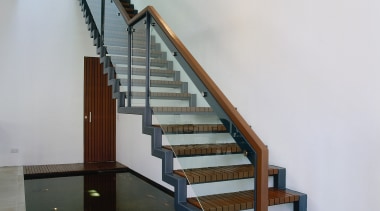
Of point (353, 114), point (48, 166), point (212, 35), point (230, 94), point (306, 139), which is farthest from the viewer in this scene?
point (48, 166)

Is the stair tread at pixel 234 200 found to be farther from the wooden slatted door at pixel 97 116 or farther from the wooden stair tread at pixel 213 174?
the wooden slatted door at pixel 97 116

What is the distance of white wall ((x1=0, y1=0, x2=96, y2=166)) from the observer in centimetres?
718

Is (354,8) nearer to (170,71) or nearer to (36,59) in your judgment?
(170,71)

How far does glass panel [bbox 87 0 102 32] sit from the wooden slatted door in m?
2.15

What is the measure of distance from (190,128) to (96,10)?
3.44 meters

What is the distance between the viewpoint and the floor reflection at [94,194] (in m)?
4.63

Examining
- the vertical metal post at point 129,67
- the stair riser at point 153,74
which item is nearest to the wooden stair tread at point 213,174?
the stair riser at point 153,74

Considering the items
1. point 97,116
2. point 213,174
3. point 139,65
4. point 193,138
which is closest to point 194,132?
point 193,138

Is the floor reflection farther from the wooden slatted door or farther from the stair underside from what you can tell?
the stair underside

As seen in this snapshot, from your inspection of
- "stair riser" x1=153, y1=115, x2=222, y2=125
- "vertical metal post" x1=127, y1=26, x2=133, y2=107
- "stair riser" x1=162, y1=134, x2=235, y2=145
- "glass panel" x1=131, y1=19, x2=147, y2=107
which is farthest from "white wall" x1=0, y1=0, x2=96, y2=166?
"stair riser" x1=162, y1=134, x2=235, y2=145

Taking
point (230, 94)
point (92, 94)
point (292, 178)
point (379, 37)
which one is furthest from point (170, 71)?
point (92, 94)

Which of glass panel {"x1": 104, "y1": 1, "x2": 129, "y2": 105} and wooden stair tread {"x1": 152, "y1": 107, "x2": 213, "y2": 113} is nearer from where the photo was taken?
wooden stair tread {"x1": 152, "y1": 107, "x2": 213, "y2": 113}

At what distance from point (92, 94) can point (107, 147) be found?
1.34 metres

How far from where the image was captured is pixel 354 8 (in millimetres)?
2695
